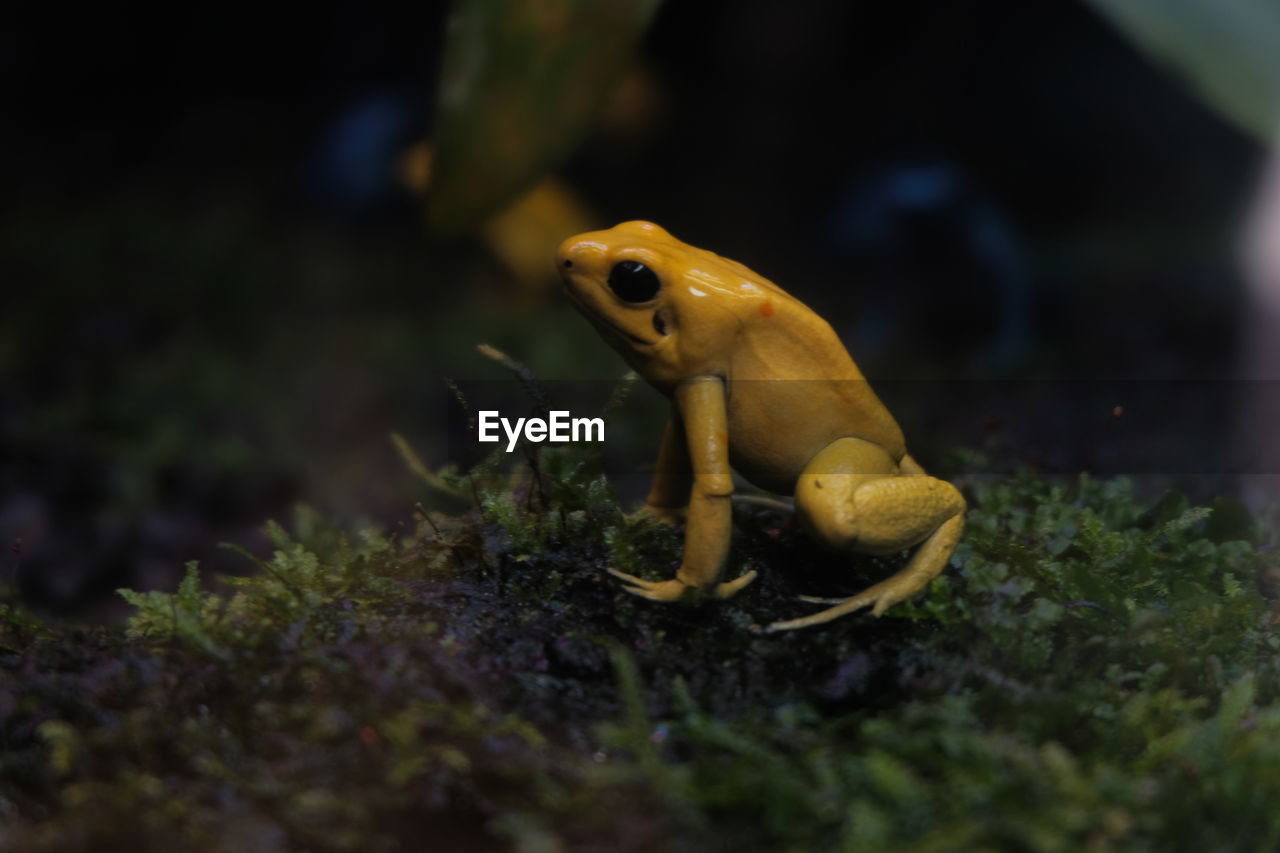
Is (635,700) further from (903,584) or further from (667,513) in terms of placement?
(667,513)

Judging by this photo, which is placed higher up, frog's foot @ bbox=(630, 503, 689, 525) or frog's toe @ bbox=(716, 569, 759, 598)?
frog's foot @ bbox=(630, 503, 689, 525)

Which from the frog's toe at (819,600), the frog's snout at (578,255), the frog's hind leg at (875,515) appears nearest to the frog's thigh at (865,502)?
the frog's hind leg at (875,515)

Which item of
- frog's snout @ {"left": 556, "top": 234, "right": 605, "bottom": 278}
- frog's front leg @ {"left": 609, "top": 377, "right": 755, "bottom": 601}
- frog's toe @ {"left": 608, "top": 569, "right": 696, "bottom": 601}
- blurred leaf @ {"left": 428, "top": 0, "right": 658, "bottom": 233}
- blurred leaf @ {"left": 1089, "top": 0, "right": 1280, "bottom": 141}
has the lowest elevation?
frog's toe @ {"left": 608, "top": 569, "right": 696, "bottom": 601}

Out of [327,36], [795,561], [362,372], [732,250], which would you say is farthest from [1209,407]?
[327,36]

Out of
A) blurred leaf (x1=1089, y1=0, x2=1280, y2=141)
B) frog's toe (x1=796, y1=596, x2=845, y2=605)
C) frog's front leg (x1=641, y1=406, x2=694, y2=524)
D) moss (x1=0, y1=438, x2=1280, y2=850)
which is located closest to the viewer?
moss (x1=0, y1=438, x2=1280, y2=850)

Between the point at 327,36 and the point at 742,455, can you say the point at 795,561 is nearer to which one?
the point at 742,455

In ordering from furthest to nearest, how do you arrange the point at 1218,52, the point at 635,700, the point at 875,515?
the point at 1218,52
the point at 875,515
the point at 635,700

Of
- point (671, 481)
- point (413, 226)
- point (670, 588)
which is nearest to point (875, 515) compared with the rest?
point (670, 588)

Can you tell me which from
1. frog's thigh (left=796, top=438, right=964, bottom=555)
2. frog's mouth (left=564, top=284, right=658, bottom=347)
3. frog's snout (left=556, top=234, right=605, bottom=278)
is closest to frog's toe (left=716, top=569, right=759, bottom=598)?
frog's thigh (left=796, top=438, right=964, bottom=555)

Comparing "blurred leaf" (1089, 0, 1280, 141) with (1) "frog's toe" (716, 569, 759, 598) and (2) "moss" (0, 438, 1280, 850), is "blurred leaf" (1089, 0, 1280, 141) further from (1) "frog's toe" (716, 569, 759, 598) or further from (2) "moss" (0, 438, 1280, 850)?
(1) "frog's toe" (716, 569, 759, 598)
